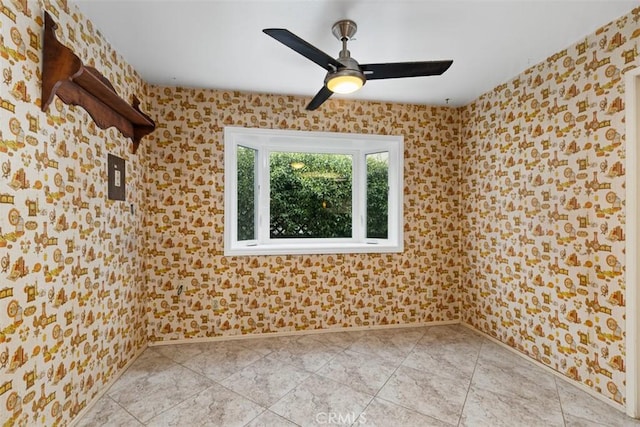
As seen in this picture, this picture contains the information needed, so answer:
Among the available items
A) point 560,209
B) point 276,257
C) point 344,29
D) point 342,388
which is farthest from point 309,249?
point 560,209

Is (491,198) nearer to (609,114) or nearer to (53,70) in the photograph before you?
(609,114)

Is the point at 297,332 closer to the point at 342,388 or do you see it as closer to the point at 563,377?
the point at 342,388

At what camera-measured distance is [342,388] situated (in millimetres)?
2219

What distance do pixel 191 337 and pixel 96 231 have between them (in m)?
1.49

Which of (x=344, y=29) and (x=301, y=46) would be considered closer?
(x=301, y=46)

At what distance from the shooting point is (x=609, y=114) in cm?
202

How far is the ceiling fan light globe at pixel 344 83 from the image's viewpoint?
6.01 feet

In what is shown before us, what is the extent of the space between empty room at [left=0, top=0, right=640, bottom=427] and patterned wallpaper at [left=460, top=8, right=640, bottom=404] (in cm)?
2

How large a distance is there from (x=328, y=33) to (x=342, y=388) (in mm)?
2538

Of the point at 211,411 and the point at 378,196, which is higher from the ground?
the point at 378,196

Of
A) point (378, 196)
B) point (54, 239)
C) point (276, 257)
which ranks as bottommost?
point (276, 257)

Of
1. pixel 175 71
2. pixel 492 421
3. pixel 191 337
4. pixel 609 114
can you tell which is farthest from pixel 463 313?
pixel 175 71

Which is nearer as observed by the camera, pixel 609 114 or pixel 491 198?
pixel 609 114

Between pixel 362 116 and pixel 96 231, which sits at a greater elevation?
pixel 362 116
